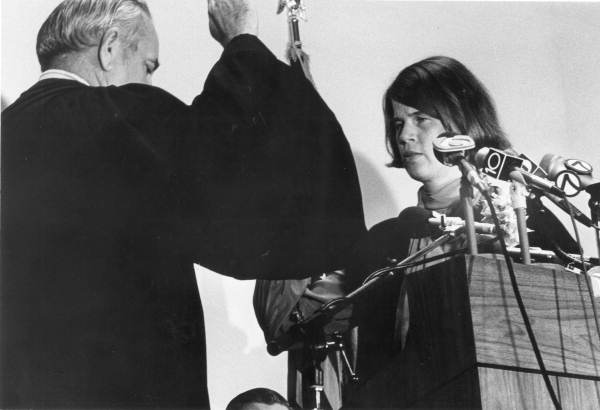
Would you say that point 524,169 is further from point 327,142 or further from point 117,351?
point 117,351

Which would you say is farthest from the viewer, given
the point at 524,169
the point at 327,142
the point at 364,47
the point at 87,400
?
the point at 364,47

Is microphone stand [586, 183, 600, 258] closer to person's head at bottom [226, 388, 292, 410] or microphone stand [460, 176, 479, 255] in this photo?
microphone stand [460, 176, 479, 255]

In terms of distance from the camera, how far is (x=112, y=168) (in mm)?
4441

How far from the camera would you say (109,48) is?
477cm

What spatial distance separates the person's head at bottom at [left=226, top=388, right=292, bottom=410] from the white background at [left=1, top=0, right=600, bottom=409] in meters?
0.13

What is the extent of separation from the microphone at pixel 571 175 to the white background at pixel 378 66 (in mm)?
487

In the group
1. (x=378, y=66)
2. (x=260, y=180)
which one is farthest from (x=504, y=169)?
(x=378, y=66)

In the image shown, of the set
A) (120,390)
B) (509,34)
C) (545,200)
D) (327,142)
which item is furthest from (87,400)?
(509,34)

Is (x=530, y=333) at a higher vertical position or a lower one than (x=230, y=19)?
lower

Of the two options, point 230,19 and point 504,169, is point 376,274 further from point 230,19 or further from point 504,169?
point 230,19

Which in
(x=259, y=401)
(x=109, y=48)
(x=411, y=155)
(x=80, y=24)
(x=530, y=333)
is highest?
(x=80, y=24)

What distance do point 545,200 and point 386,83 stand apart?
974 millimetres

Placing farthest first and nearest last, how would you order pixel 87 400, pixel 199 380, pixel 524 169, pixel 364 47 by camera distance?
pixel 364 47
pixel 199 380
pixel 87 400
pixel 524 169

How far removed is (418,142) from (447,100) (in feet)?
0.91
